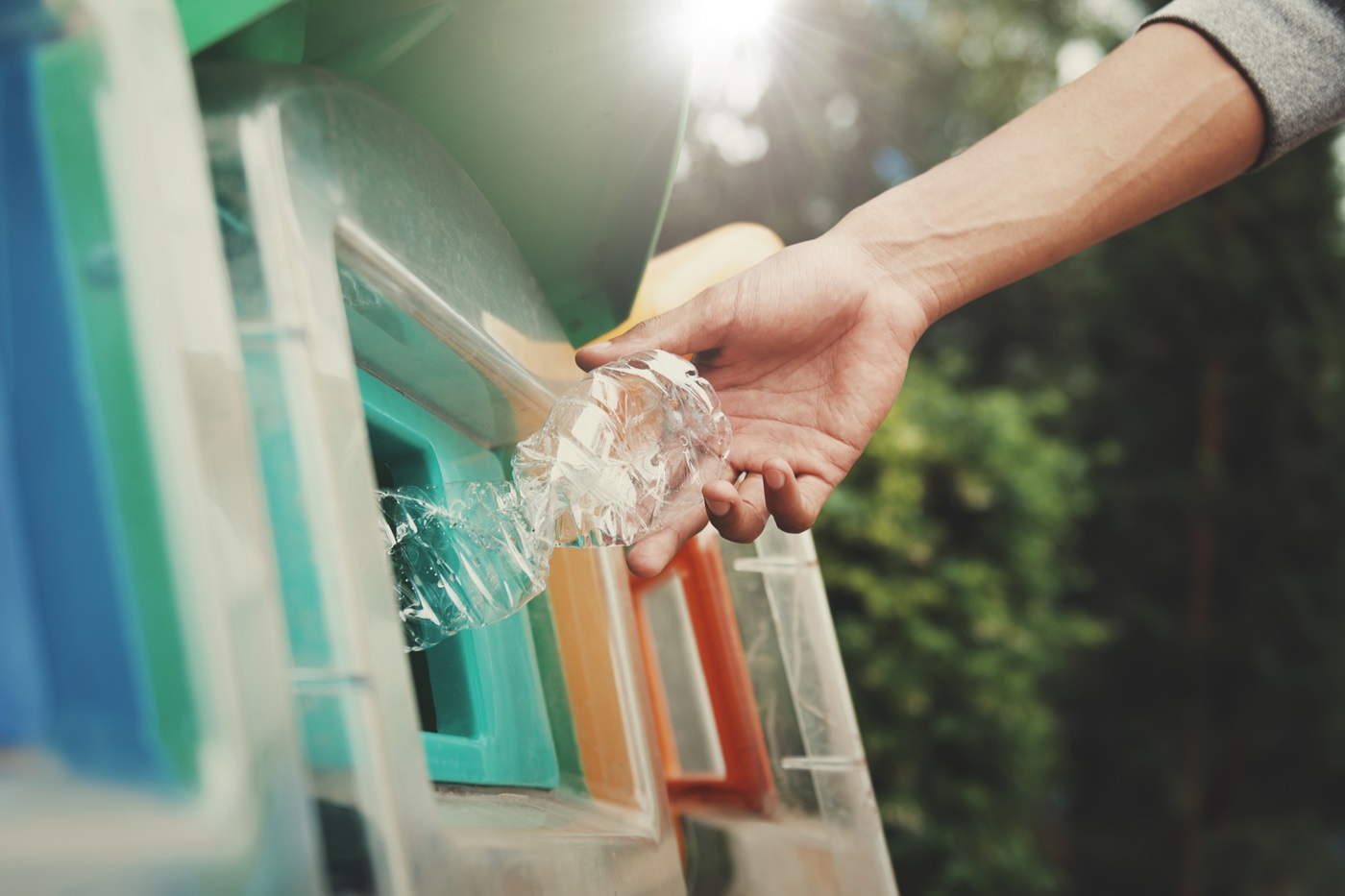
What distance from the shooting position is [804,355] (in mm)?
1354

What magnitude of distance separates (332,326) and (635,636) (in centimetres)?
67

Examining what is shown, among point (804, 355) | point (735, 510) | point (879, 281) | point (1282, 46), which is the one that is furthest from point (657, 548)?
point (1282, 46)

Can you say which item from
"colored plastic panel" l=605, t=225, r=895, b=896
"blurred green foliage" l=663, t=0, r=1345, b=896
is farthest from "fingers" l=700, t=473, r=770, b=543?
"blurred green foliage" l=663, t=0, r=1345, b=896

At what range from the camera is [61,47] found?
468 millimetres

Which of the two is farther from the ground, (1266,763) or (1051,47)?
(1051,47)

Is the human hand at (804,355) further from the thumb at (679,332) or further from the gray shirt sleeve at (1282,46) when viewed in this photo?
the gray shirt sleeve at (1282,46)

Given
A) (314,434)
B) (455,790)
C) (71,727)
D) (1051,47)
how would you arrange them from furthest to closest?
(1051,47) → (455,790) → (314,434) → (71,727)

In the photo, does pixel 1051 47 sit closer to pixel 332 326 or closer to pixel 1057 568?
pixel 1057 568

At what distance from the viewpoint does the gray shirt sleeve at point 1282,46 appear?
1351 mm

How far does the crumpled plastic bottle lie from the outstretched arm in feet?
0.28

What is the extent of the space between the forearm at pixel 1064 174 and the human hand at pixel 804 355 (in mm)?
62

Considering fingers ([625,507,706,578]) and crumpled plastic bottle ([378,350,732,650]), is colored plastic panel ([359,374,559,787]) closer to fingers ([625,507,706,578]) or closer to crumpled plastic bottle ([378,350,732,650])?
crumpled plastic bottle ([378,350,732,650])

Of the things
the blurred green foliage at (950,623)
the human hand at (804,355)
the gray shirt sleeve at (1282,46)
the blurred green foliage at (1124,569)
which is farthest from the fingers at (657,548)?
the blurred green foliage at (1124,569)

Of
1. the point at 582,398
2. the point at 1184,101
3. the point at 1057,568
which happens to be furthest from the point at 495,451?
the point at 1057,568
